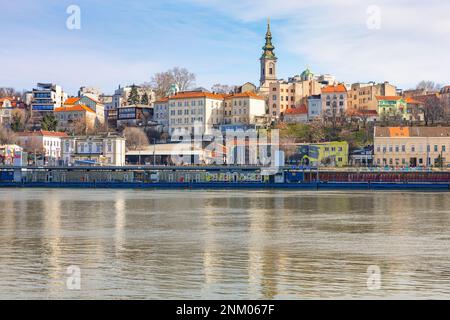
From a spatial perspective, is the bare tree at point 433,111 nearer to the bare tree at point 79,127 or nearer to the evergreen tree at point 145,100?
the evergreen tree at point 145,100

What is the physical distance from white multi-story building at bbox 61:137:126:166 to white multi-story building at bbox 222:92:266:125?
22.2 m

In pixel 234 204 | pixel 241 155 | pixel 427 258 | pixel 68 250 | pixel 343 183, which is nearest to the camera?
pixel 427 258

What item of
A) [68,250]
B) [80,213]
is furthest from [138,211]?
[68,250]

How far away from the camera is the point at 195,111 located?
390 ft

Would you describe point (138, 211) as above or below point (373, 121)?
below

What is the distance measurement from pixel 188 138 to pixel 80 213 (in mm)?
71509

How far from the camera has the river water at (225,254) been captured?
A: 18.9 m

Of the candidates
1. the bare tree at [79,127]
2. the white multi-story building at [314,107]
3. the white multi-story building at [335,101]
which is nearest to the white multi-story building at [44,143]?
the bare tree at [79,127]

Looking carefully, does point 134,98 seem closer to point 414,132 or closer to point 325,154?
point 325,154

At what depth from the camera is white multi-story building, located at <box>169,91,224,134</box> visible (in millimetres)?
118250

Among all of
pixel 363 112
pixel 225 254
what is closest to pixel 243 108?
pixel 363 112

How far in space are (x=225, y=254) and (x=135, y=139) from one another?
87.9 m
